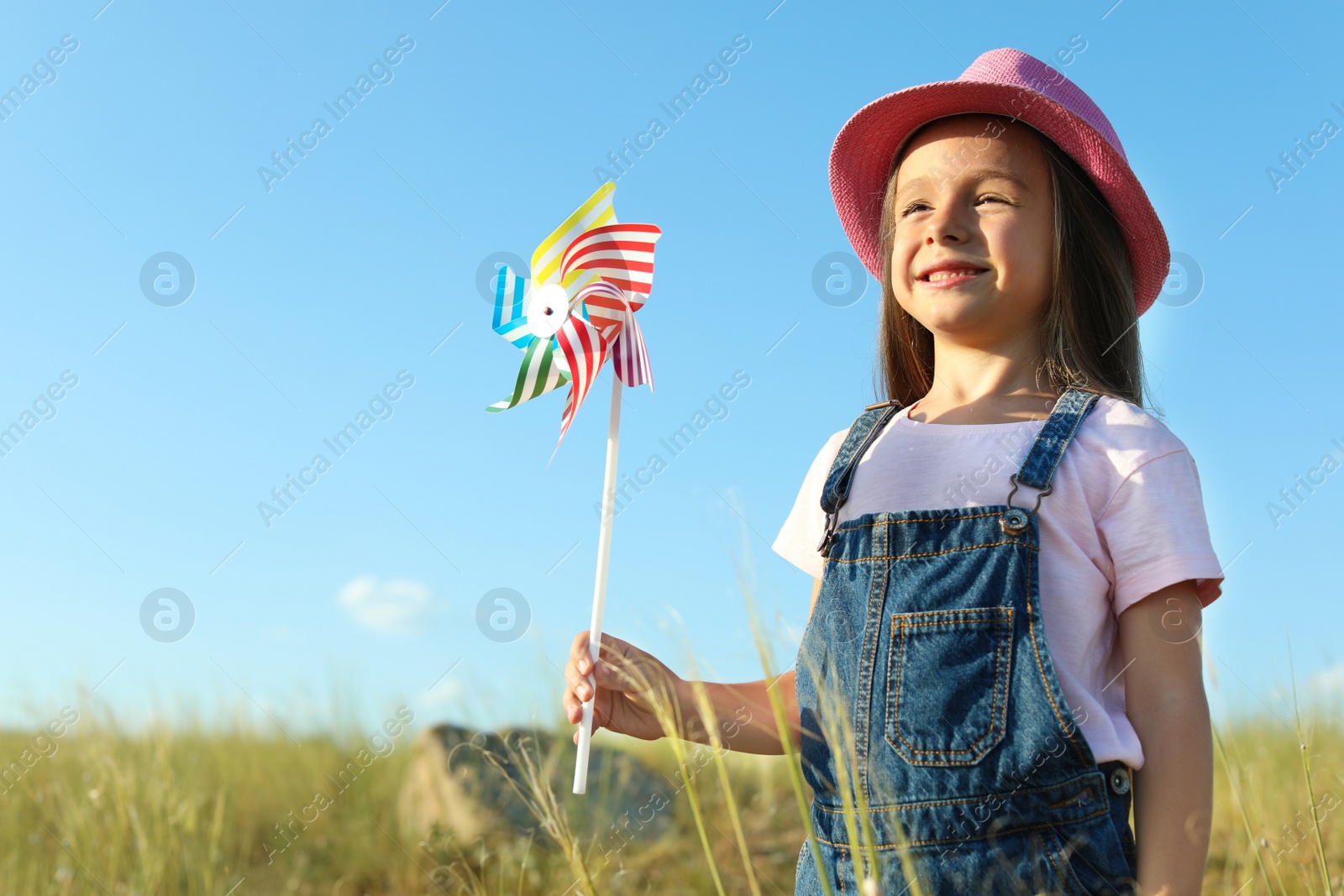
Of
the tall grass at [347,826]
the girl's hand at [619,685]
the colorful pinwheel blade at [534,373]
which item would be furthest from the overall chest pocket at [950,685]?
the tall grass at [347,826]

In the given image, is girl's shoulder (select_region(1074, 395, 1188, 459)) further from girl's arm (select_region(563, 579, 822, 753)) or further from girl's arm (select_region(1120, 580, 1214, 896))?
girl's arm (select_region(563, 579, 822, 753))

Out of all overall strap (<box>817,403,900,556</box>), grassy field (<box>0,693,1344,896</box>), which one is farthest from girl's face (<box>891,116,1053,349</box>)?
grassy field (<box>0,693,1344,896</box>)

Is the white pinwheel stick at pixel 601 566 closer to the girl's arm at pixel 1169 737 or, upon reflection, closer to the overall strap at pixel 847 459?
the overall strap at pixel 847 459

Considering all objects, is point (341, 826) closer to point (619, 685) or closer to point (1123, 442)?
point (619, 685)

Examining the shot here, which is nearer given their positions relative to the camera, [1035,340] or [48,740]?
[1035,340]

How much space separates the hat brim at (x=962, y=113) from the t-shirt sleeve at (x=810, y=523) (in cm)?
53

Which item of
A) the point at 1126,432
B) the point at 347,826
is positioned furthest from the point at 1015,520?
the point at 347,826

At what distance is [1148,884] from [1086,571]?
20.2 inches

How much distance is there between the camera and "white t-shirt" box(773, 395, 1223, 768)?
177 cm

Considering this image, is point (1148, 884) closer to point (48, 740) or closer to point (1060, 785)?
point (1060, 785)

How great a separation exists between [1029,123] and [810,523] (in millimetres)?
977

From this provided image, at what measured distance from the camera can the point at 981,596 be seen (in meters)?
1.78

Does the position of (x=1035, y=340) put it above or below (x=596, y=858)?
above

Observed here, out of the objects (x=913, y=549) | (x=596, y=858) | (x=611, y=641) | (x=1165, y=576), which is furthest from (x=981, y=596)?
(x=596, y=858)
